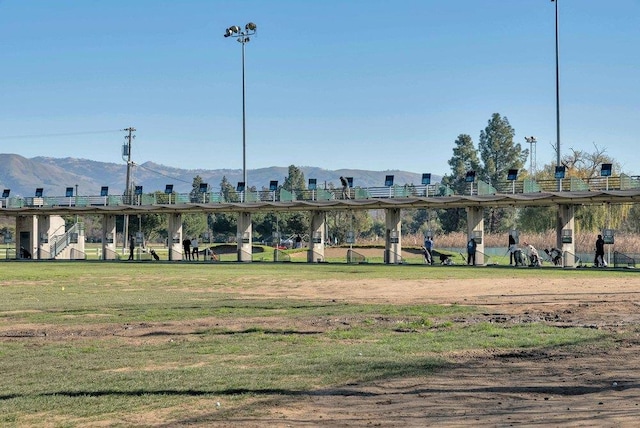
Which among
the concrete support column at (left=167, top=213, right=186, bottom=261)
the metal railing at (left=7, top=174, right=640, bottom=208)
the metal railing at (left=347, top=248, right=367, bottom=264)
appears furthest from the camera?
the concrete support column at (left=167, top=213, right=186, bottom=261)

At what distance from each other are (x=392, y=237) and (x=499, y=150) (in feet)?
287

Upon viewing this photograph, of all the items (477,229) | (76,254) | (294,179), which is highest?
(294,179)

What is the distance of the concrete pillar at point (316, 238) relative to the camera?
221ft

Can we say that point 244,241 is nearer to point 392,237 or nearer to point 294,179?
point 392,237

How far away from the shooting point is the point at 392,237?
213 ft

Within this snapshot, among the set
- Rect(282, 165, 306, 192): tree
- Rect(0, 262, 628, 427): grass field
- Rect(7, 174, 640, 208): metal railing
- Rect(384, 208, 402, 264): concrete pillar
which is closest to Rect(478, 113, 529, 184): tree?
Rect(282, 165, 306, 192): tree

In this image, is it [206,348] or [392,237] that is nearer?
[206,348]

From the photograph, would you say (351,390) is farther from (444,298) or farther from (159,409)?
(444,298)

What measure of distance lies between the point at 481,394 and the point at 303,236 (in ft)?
421

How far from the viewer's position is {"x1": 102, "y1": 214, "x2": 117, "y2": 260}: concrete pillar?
76.6 m

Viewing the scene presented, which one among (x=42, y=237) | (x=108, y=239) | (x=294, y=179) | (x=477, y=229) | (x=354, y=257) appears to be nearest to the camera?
(x=477, y=229)

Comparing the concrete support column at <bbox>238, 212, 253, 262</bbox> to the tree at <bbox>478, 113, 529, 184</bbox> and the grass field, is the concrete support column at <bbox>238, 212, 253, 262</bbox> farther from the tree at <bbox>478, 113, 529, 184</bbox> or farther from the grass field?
the tree at <bbox>478, 113, 529, 184</bbox>

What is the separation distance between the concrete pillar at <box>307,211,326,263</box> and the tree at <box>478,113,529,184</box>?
83.3 m

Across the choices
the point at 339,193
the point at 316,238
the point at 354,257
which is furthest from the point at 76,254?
the point at 354,257
